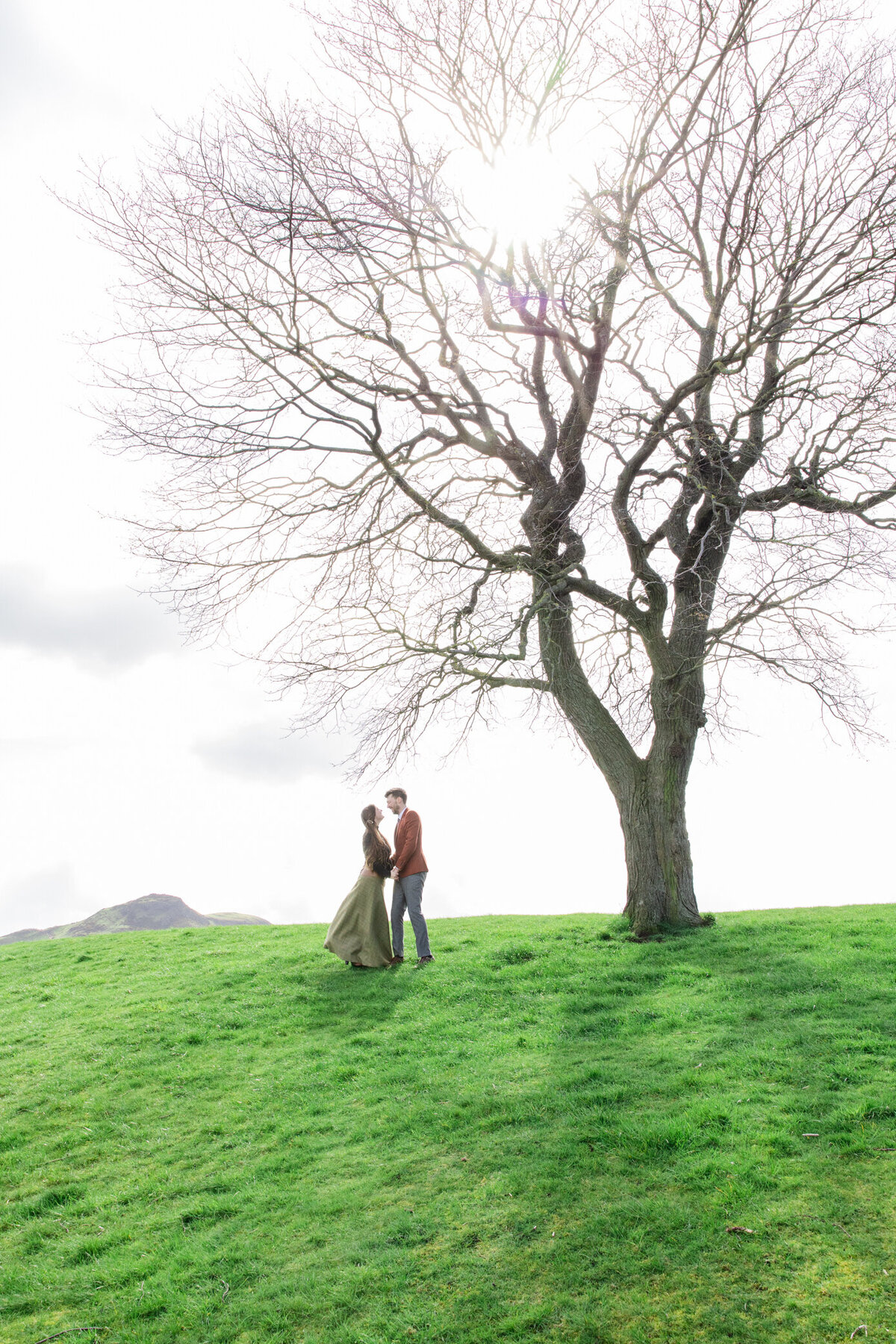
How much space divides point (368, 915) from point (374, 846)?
113 cm

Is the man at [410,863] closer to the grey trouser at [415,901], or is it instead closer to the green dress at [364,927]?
the grey trouser at [415,901]

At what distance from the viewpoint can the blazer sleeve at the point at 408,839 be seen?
14484 millimetres

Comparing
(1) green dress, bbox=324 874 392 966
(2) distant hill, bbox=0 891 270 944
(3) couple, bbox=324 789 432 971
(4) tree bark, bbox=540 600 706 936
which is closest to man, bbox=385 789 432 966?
(3) couple, bbox=324 789 432 971

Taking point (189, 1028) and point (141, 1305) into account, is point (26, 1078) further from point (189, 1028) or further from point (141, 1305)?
point (141, 1305)

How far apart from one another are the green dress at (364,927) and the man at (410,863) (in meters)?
0.45

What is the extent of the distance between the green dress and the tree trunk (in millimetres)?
4148

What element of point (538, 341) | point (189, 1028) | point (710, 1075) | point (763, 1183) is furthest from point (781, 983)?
point (538, 341)

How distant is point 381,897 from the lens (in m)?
14.8

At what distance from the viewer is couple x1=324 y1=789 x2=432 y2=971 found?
14.5 metres

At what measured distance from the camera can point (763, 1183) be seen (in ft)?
22.2

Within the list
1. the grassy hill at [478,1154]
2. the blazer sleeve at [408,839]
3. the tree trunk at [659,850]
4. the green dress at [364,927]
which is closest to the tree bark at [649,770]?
the tree trunk at [659,850]

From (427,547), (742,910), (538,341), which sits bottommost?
(742,910)

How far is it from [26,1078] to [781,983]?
978 cm

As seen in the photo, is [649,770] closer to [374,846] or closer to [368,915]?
[374,846]
